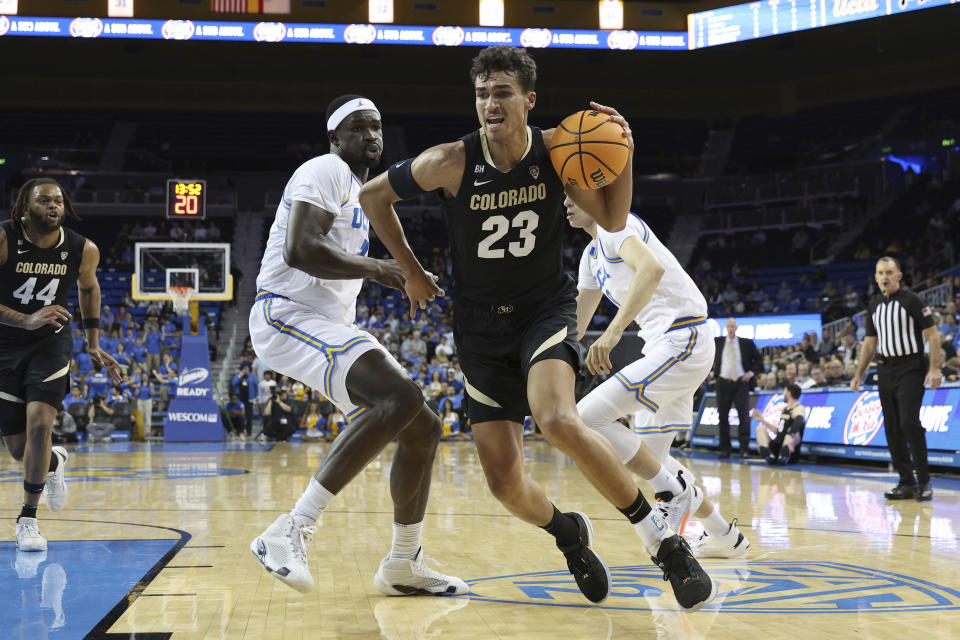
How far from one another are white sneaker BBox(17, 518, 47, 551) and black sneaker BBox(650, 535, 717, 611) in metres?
3.42

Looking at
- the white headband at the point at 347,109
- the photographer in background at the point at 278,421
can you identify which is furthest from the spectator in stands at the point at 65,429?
the white headband at the point at 347,109

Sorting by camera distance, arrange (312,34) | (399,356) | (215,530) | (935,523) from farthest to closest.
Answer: (312,34)
(399,356)
(935,523)
(215,530)

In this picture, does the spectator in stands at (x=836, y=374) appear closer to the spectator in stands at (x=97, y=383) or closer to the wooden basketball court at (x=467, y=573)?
the wooden basketball court at (x=467, y=573)

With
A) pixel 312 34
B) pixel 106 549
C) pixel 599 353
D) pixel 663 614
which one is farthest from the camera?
pixel 312 34

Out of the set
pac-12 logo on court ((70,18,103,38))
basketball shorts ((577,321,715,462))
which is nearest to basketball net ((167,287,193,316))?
pac-12 logo on court ((70,18,103,38))

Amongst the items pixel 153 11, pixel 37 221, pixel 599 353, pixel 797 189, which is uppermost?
pixel 153 11

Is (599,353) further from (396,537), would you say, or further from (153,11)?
(153,11)

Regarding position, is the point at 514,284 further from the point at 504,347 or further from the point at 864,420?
the point at 864,420

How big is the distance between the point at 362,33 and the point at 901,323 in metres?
18.8

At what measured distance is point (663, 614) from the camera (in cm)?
367

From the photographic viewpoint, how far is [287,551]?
3.54 metres

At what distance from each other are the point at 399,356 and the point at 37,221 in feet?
53.7

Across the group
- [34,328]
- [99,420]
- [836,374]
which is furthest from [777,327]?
[34,328]

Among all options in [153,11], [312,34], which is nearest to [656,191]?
[312,34]
